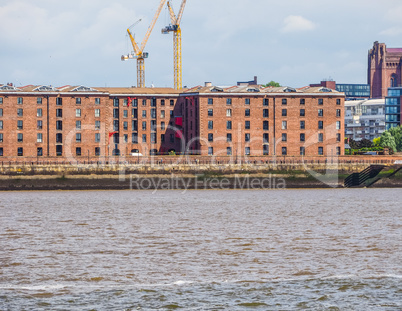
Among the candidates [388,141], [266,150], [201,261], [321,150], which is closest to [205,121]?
[266,150]

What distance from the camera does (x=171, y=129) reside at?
138 m

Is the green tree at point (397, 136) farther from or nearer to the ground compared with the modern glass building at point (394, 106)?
nearer to the ground

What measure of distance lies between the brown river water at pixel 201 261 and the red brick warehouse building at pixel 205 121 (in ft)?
221

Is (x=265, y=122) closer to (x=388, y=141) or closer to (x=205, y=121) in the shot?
(x=205, y=121)

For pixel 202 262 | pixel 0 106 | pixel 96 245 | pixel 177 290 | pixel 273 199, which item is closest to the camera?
pixel 177 290

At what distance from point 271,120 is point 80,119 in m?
31.5

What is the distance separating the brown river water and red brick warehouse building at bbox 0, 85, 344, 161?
221ft

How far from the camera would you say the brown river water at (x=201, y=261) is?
973 inches

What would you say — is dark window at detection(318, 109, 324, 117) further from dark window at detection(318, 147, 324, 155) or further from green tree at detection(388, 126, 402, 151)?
green tree at detection(388, 126, 402, 151)

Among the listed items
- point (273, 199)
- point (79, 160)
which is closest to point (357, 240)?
point (273, 199)

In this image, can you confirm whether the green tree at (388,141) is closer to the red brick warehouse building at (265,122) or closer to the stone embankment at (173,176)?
the red brick warehouse building at (265,122)

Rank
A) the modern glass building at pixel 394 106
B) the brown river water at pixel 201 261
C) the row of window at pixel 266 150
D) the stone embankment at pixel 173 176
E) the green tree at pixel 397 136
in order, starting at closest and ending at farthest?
the brown river water at pixel 201 261 < the stone embankment at pixel 173 176 < the row of window at pixel 266 150 < the green tree at pixel 397 136 < the modern glass building at pixel 394 106

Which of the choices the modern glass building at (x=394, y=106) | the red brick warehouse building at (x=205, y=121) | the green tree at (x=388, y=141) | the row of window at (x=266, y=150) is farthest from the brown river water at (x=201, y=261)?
the modern glass building at (x=394, y=106)

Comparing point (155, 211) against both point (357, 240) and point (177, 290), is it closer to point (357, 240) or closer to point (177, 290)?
point (357, 240)
